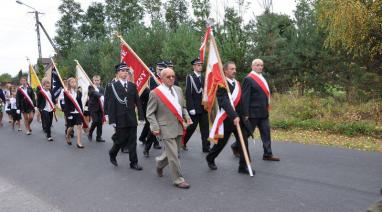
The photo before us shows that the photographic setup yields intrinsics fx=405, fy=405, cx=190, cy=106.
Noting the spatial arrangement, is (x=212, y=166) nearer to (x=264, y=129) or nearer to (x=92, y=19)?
(x=264, y=129)

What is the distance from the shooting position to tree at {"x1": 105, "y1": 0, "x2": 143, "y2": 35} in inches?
1729

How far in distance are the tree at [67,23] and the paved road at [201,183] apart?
43.3 meters

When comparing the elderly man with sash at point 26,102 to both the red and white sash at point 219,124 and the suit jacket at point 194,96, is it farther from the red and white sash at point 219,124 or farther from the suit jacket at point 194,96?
the red and white sash at point 219,124

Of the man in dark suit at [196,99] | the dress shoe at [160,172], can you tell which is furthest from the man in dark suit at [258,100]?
the dress shoe at [160,172]

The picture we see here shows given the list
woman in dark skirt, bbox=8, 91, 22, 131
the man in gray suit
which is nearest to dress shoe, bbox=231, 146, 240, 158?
the man in gray suit

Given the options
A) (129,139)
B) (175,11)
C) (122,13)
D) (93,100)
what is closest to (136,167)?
(129,139)

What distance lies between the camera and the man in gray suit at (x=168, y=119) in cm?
595

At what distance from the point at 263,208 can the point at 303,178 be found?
4.96 feet

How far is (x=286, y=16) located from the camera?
16047 millimetres

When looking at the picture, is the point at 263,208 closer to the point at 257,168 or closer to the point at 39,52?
the point at 257,168

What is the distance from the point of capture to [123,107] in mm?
7250

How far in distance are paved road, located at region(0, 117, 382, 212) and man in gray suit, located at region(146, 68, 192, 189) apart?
0.36 metres

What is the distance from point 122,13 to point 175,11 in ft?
22.2

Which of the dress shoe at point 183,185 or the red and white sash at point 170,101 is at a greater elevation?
the red and white sash at point 170,101
